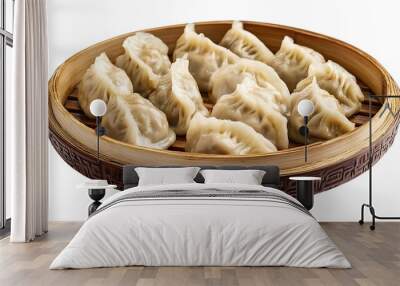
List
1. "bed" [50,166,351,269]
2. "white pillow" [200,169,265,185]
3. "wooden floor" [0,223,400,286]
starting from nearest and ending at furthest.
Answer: "wooden floor" [0,223,400,286] → "bed" [50,166,351,269] → "white pillow" [200,169,265,185]

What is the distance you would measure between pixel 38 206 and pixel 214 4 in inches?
122

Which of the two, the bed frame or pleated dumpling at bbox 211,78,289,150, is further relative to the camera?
pleated dumpling at bbox 211,78,289,150

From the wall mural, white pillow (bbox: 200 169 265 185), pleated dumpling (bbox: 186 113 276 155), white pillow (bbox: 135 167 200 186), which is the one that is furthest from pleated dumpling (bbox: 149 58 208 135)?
white pillow (bbox: 200 169 265 185)

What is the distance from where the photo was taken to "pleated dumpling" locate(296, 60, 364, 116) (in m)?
6.85

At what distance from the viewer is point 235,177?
624 cm

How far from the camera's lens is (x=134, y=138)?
6.71m

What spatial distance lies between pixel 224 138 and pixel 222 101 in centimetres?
42

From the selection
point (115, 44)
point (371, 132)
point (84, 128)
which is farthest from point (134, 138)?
point (371, 132)

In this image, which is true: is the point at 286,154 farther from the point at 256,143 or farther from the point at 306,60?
the point at 306,60

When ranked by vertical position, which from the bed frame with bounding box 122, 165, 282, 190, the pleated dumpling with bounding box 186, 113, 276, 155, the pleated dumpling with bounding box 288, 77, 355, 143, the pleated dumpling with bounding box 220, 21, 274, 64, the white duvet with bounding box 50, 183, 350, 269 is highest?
the pleated dumpling with bounding box 220, 21, 274, 64

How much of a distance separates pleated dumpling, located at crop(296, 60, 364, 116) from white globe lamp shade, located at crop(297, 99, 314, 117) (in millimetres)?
333

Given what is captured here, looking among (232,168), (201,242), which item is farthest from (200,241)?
(232,168)

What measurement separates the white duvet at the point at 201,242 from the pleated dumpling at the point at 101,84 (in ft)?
8.87

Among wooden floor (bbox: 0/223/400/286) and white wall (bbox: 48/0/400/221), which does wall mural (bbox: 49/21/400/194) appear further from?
wooden floor (bbox: 0/223/400/286)
